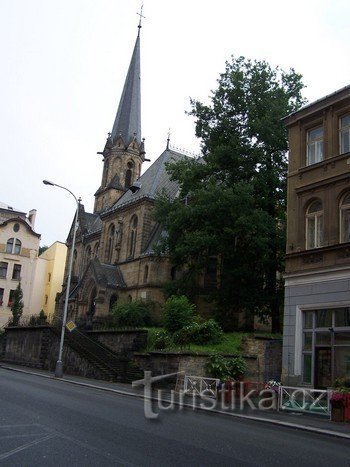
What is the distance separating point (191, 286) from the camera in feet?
116

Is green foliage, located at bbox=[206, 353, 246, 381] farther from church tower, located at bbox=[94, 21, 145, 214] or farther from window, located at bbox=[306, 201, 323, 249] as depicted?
church tower, located at bbox=[94, 21, 145, 214]

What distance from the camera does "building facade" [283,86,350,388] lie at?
1980 cm

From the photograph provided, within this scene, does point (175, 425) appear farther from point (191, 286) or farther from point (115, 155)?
point (115, 155)

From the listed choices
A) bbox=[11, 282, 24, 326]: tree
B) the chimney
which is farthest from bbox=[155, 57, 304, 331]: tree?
the chimney

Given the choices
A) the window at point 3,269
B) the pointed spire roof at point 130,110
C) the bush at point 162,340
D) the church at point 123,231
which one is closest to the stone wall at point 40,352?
the bush at point 162,340

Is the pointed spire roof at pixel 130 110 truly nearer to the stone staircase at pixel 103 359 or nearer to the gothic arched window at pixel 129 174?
the gothic arched window at pixel 129 174

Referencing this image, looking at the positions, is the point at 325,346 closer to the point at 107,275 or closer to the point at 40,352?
Answer: the point at 40,352

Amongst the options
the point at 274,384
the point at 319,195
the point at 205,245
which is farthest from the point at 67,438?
the point at 205,245

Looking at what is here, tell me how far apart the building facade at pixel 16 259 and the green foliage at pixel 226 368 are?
156 ft

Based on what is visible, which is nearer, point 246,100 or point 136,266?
point 246,100

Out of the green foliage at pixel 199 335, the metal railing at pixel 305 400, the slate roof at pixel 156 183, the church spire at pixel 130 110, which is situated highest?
the church spire at pixel 130 110

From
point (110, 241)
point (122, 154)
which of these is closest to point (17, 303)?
point (110, 241)

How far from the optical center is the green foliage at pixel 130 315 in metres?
37.4

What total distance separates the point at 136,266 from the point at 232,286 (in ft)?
50.3
